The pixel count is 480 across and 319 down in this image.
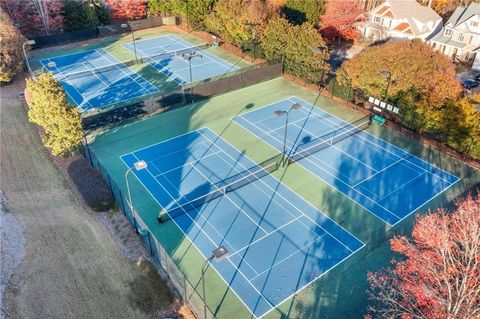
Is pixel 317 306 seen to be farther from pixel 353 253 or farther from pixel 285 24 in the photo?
pixel 285 24

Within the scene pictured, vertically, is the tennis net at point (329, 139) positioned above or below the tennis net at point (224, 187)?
above

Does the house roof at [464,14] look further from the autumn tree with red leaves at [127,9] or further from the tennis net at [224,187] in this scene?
the autumn tree with red leaves at [127,9]

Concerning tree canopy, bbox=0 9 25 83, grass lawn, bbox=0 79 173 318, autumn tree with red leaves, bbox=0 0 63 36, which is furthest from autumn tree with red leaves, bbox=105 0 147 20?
grass lawn, bbox=0 79 173 318

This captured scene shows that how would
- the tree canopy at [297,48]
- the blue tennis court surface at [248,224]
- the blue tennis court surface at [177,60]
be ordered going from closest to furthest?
1. the blue tennis court surface at [248,224]
2. the tree canopy at [297,48]
3. the blue tennis court surface at [177,60]

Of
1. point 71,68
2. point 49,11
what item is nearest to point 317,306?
point 71,68

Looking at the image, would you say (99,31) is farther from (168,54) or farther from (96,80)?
(96,80)

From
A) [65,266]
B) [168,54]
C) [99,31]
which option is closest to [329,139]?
[65,266]

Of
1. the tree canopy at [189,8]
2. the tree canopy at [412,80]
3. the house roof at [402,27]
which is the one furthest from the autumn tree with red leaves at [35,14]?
the house roof at [402,27]

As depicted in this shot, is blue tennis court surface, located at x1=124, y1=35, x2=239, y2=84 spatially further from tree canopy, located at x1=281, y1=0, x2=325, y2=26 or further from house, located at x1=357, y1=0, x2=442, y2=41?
house, located at x1=357, y1=0, x2=442, y2=41
